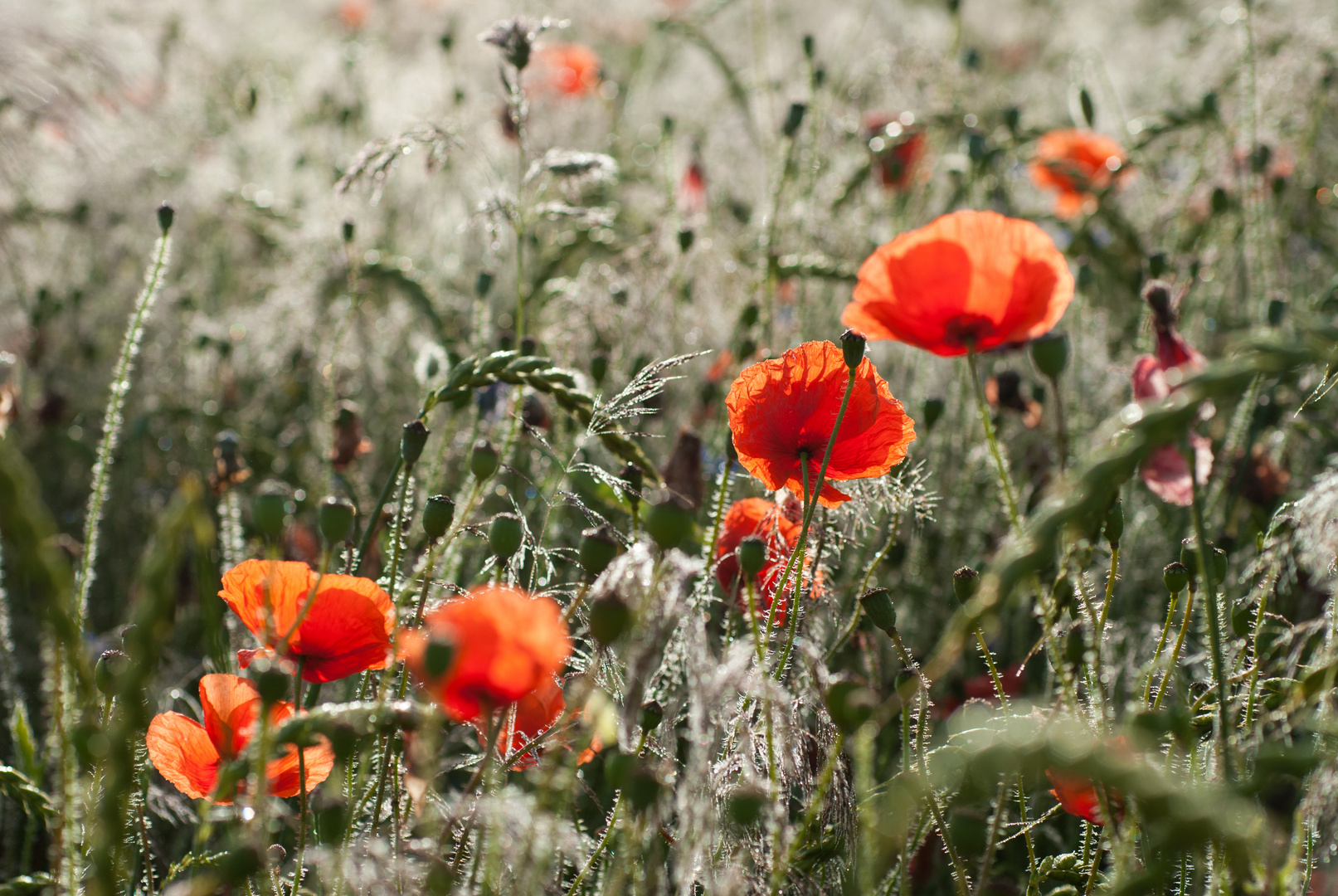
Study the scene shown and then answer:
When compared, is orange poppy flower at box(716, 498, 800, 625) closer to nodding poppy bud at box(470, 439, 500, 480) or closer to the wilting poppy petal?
nodding poppy bud at box(470, 439, 500, 480)

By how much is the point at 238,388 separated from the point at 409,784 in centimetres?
180

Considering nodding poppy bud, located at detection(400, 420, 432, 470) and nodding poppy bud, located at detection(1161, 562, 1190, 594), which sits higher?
nodding poppy bud, located at detection(400, 420, 432, 470)

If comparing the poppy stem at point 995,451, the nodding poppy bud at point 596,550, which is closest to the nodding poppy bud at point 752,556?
the nodding poppy bud at point 596,550

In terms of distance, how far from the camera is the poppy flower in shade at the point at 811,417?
1027 millimetres

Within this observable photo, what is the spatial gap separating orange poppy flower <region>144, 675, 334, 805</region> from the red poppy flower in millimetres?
2853

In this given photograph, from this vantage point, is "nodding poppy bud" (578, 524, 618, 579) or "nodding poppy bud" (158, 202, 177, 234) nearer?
"nodding poppy bud" (578, 524, 618, 579)

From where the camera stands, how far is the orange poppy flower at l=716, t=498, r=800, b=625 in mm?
1170

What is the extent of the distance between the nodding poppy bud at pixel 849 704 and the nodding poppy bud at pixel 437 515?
1.34ft

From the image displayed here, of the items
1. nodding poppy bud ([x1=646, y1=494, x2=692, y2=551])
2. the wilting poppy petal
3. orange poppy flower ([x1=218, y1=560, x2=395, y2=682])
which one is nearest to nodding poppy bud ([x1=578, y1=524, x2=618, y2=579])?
nodding poppy bud ([x1=646, y1=494, x2=692, y2=551])

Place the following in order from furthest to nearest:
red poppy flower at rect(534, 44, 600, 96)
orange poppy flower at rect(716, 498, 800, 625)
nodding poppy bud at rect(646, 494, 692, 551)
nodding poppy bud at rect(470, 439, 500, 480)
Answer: red poppy flower at rect(534, 44, 600, 96) < orange poppy flower at rect(716, 498, 800, 625) < nodding poppy bud at rect(470, 439, 500, 480) < nodding poppy bud at rect(646, 494, 692, 551)

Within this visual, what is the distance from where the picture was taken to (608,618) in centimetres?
67

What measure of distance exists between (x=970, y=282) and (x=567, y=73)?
9.30 feet

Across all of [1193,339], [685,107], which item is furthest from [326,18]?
[1193,339]

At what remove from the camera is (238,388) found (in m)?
2.63
